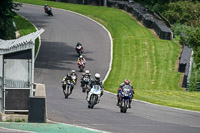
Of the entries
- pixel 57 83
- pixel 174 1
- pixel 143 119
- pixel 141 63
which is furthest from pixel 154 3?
pixel 143 119

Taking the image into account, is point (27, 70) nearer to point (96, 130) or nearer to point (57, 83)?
point (96, 130)

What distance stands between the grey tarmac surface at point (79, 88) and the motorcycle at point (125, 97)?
0.97ft

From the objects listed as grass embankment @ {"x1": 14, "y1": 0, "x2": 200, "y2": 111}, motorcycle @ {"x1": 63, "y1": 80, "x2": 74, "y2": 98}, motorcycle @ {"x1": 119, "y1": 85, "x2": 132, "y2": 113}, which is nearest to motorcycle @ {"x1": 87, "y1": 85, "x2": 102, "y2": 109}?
motorcycle @ {"x1": 119, "y1": 85, "x2": 132, "y2": 113}

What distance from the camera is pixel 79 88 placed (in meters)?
37.9

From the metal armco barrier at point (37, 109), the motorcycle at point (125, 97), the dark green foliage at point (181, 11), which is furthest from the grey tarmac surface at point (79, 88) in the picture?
the dark green foliage at point (181, 11)

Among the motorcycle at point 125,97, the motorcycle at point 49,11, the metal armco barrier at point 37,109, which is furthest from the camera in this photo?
the motorcycle at point 49,11

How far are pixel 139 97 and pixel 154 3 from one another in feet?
126

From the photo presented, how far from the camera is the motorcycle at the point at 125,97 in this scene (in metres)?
24.8

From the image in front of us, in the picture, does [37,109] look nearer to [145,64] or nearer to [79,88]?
[79,88]

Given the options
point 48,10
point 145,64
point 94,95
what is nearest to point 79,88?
point 145,64

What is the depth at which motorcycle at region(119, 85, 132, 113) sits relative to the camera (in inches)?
975

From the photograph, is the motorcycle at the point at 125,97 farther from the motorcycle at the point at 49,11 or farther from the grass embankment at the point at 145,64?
the motorcycle at the point at 49,11

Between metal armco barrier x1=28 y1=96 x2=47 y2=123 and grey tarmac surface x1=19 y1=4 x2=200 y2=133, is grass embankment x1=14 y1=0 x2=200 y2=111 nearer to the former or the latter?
grey tarmac surface x1=19 y1=4 x2=200 y2=133

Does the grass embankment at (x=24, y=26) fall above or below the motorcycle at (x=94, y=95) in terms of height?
above
